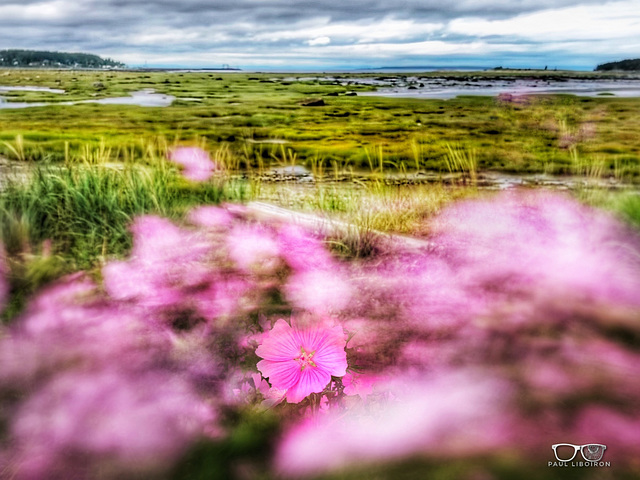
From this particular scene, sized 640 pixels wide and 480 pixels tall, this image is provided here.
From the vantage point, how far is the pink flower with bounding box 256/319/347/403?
24.2 inches

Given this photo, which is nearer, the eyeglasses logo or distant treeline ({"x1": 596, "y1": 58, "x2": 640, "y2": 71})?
the eyeglasses logo

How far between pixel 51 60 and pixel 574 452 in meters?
1.58

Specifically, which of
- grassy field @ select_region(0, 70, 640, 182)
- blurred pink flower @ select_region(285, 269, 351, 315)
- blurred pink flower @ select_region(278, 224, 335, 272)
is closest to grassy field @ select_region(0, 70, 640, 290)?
grassy field @ select_region(0, 70, 640, 182)

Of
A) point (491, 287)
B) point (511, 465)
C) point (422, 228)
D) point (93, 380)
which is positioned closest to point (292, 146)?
point (422, 228)

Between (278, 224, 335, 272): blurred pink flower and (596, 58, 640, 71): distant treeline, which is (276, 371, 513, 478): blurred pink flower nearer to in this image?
(278, 224, 335, 272): blurred pink flower

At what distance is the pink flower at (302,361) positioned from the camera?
0.62m

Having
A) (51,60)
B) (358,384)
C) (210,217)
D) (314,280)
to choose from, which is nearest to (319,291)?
(314,280)

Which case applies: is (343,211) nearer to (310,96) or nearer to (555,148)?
(310,96)

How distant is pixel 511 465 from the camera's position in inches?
24.8

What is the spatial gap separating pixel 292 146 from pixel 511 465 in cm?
100

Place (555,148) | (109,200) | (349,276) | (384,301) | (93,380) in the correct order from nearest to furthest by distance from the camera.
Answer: (93,380) → (384,301) → (349,276) → (109,200) → (555,148)

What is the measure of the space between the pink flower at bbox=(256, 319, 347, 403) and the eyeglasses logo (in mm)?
281

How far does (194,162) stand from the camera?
1429 mm

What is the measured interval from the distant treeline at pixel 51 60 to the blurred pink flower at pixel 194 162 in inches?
12.0
